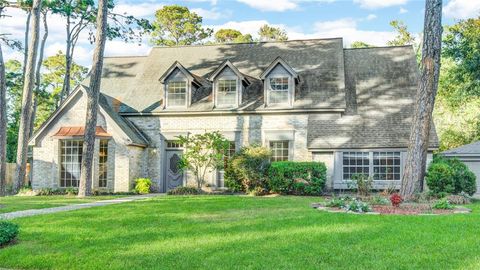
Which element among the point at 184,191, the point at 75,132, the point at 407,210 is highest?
the point at 75,132

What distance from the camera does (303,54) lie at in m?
25.8

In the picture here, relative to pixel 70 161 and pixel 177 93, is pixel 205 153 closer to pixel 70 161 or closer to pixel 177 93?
pixel 177 93

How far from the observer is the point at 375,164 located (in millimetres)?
21672

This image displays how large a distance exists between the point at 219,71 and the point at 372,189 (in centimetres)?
893

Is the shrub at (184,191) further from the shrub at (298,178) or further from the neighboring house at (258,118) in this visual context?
the shrub at (298,178)

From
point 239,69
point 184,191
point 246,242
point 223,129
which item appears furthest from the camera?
point 239,69

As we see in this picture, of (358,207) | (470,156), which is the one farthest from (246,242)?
(470,156)

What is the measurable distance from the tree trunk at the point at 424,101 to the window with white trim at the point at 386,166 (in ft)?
16.2

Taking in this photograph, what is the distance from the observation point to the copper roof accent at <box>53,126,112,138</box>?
22.2m

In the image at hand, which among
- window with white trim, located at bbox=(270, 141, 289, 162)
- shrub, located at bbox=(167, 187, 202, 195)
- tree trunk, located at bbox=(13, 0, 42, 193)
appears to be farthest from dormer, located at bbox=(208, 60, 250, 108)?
tree trunk, located at bbox=(13, 0, 42, 193)

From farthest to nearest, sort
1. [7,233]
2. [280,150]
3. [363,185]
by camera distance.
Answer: [280,150] → [363,185] → [7,233]

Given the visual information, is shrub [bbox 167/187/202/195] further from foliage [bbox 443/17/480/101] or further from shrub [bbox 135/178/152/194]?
foliage [bbox 443/17/480/101]

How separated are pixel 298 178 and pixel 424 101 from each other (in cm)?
617

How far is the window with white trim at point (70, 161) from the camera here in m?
22.8
